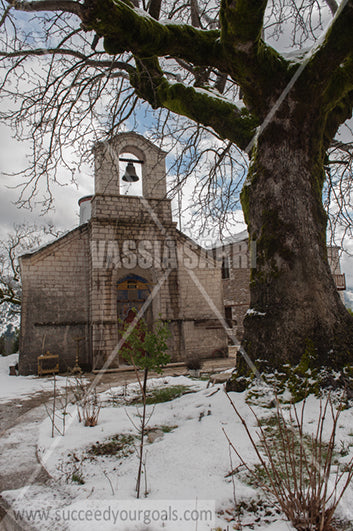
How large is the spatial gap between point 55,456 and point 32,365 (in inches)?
338

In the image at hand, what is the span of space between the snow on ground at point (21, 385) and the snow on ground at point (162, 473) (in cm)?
362

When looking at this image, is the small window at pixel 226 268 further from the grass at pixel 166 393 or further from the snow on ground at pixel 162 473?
the snow on ground at pixel 162 473

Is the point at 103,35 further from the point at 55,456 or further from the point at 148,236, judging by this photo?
the point at 148,236

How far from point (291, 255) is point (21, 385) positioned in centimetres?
798

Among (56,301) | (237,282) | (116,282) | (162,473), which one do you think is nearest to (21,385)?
(56,301)

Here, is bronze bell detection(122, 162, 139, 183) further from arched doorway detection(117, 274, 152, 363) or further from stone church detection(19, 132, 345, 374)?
arched doorway detection(117, 274, 152, 363)

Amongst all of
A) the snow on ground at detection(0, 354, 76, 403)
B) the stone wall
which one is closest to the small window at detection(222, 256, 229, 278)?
the stone wall

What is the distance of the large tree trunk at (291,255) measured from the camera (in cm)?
415

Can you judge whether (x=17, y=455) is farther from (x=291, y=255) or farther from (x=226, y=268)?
(x=226, y=268)

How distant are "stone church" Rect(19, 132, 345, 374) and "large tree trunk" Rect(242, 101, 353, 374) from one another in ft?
21.1

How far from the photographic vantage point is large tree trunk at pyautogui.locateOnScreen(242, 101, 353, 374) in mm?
4148

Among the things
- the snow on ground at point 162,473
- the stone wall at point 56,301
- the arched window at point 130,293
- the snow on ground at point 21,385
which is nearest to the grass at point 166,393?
the snow on ground at point 162,473

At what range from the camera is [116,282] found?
12.6m

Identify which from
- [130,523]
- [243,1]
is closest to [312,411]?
[130,523]
